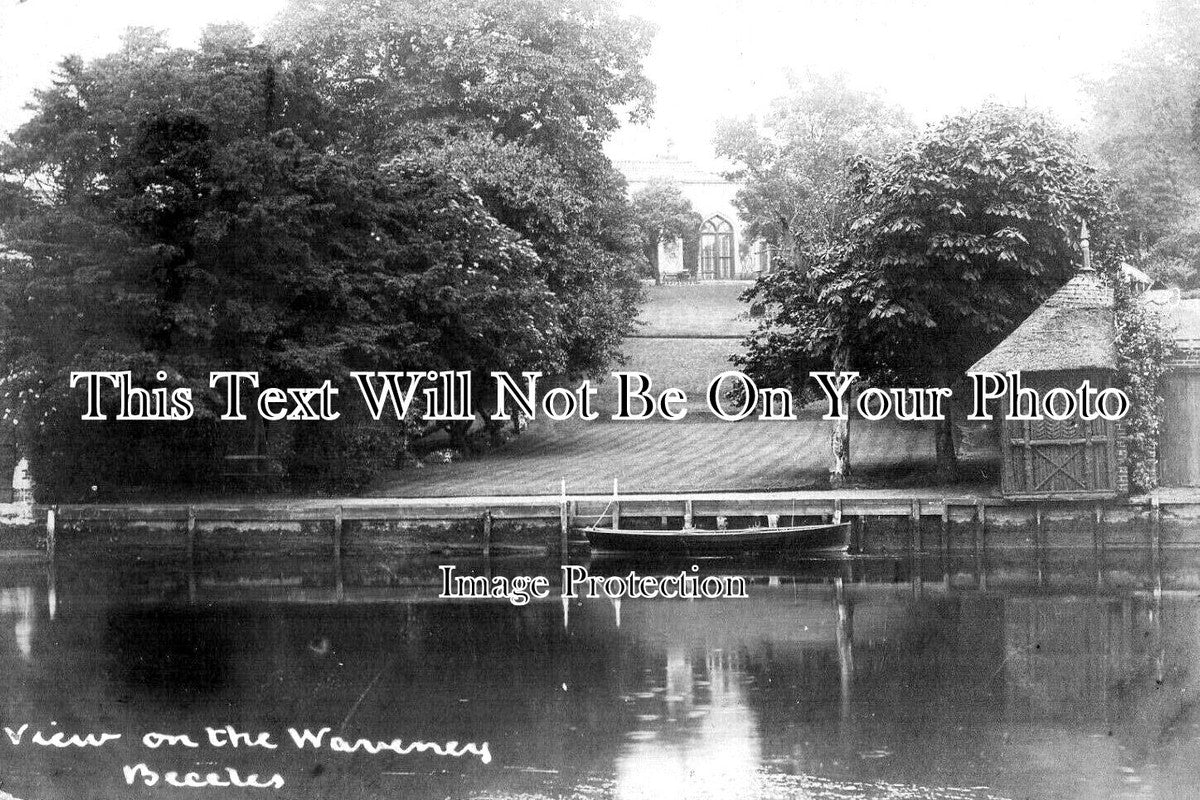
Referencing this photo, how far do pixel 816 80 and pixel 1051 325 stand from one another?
22.3 feet

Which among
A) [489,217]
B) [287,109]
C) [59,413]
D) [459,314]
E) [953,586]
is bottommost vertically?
[953,586]

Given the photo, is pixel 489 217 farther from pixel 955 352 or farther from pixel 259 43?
pixel 955 352

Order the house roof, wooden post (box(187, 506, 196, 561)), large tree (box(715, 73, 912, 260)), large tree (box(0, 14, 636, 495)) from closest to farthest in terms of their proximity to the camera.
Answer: large tree (box(0, 14, 636, 495)) → the house roof → wooden post (box(187, 506, 196, 561)) → large tree (box(715, 73, 912, 260))

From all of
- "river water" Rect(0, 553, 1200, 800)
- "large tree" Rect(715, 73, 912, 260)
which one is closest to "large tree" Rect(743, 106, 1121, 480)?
"large tree" Rect(715, 73, 912, 260)

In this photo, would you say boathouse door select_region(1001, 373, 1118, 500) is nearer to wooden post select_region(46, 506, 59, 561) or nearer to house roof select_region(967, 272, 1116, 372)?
house roof select_region(967, 272, 1116, 372)

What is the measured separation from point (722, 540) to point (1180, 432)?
307 inches

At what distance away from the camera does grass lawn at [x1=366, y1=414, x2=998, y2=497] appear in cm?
2548

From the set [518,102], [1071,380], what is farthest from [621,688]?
[518,102]

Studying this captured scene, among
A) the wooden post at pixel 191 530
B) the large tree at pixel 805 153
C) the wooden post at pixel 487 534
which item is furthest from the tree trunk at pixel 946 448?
the wooden post at pixel 191 530

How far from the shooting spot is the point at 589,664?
14445 mm

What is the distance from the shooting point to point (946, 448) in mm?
26094

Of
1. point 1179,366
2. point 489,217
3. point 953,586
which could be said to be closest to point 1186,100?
point 1179,366

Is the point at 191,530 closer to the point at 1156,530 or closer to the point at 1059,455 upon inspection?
the point at 1059,455

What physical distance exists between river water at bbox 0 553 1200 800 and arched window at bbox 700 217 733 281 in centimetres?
1116
